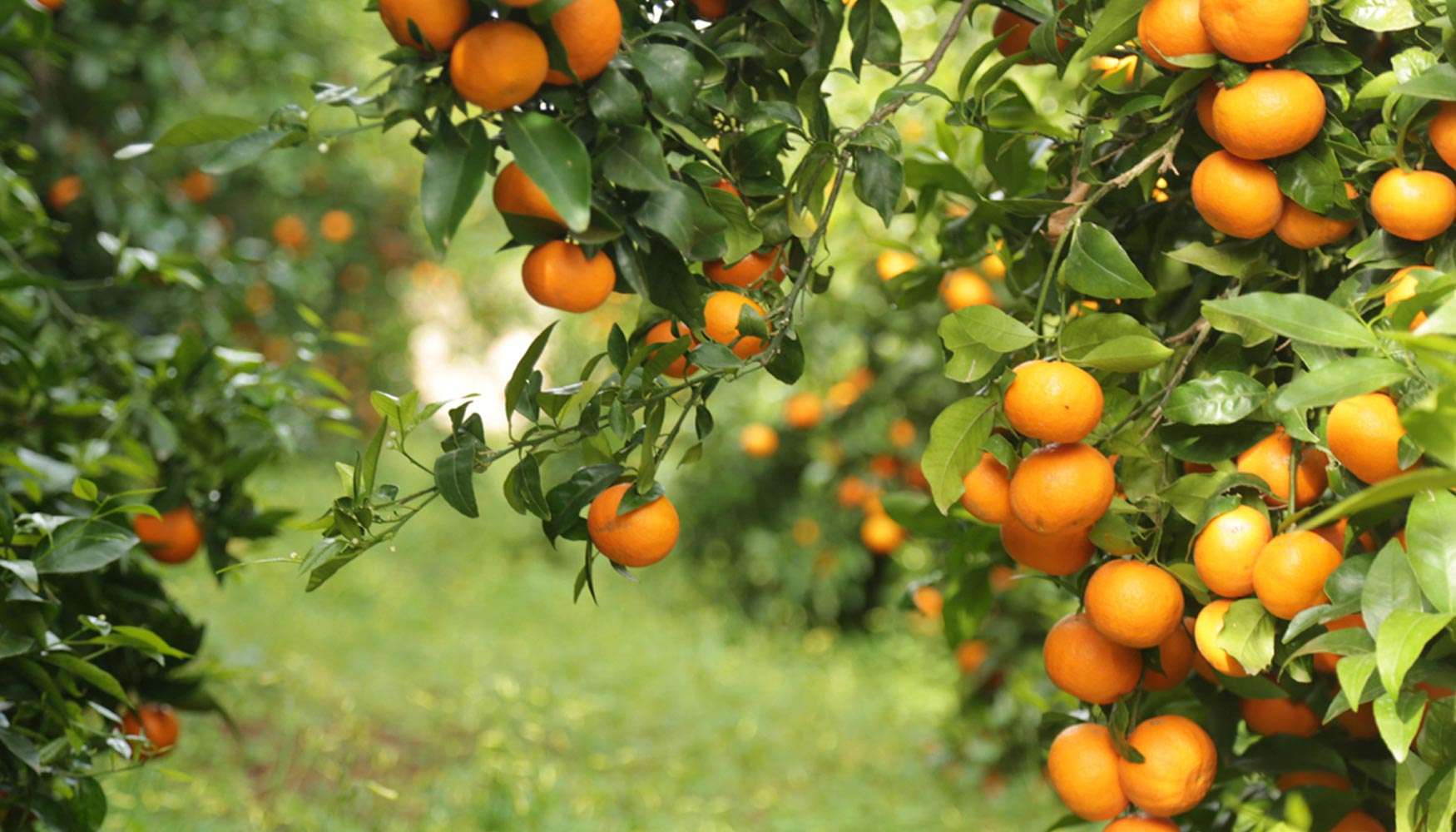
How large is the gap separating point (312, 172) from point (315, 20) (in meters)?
0.83

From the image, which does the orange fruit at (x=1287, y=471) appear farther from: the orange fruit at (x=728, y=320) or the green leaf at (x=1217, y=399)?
the orange fruit at (x=728, y=320)

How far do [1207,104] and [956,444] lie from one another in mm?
309

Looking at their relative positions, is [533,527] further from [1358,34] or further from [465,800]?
Answer: [1358,34]

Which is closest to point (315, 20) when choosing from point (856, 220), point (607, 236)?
point (856, 220)

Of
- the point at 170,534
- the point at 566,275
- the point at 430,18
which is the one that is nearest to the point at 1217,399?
the point at 566,275

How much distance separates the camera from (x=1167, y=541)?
86cm

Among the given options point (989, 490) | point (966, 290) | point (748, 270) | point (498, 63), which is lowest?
point (966, 290)

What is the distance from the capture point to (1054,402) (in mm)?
711

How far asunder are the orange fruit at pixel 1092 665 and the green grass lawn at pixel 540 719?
0.85m

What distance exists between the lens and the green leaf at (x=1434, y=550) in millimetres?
589

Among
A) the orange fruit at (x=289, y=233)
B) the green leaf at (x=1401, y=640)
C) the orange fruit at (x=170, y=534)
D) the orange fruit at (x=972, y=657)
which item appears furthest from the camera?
the orange fruit at (x=289, y=233)

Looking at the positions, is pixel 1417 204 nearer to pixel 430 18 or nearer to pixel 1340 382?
pixel 1340 382

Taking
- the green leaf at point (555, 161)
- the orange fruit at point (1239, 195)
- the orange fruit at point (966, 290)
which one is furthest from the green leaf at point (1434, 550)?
the orange fruit at point (966, 290)

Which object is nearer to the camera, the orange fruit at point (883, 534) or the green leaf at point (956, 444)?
the green leaf at point (956, 444)
